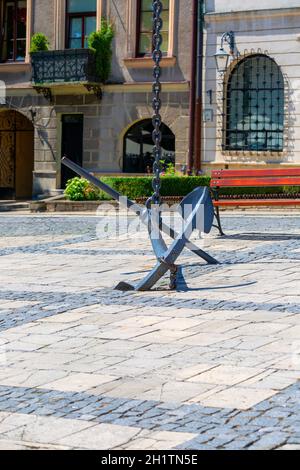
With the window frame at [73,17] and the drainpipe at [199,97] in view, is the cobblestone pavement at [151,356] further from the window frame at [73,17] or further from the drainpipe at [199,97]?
the window frame at [73,17]

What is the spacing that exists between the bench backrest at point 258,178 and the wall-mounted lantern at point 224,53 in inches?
490

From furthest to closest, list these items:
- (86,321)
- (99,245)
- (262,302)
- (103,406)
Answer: (99,245) < (262,302) < (86,321) < (103,406)

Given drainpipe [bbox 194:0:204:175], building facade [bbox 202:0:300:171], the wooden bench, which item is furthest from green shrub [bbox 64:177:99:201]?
the wooden bench

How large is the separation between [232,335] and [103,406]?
188 centimetres

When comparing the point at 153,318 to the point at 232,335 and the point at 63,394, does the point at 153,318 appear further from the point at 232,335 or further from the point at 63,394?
the point at 63,394

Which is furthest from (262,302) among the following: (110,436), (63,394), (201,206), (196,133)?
(196,133)

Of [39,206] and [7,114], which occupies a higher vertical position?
[7,114]

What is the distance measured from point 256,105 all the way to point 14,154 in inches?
368

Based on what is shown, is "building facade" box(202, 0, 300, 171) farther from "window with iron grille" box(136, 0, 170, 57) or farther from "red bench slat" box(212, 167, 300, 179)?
"red bench slat" box(212, 167, 300, 179)

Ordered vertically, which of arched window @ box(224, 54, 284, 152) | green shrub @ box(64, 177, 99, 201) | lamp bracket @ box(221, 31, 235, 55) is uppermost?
lamp bracket @ box(221, 31, 235, 55)

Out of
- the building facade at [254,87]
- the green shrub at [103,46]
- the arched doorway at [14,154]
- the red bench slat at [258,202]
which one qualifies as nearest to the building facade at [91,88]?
the green shrub at [103,46]

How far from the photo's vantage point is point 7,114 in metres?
32.4

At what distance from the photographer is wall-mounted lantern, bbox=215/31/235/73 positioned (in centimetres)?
2688

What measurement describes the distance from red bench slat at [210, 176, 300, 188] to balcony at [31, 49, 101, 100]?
14280 millimetres
